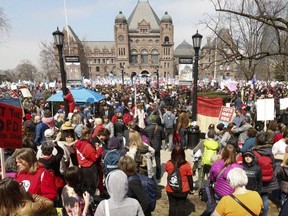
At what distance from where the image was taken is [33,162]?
389 centimetres

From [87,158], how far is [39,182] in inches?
83.4

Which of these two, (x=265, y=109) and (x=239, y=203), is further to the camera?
(x=265, y=109)

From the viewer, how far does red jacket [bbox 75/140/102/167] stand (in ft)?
19.5

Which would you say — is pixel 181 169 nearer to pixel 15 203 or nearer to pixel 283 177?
pixel 283 177

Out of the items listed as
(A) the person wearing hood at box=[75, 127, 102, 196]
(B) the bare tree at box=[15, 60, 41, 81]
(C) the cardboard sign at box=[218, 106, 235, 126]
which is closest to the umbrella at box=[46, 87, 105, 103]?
(C) the cardboard sign at box=[218, 106, 235, 126]

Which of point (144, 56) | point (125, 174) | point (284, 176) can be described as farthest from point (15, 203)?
point (144, 56)

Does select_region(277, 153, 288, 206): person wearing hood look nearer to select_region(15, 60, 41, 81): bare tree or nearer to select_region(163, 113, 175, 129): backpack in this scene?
select_region(163, 113, 175, 129): backpack

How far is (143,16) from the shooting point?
128500 mm

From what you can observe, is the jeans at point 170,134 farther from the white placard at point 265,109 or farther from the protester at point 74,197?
the protester at point 74,197

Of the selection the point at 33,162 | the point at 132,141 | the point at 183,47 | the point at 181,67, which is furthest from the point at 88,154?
the point at 183,47

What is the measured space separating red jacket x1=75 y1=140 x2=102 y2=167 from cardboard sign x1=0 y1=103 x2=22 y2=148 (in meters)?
1.85

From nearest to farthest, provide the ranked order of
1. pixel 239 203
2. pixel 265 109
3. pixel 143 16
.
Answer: pixel 239 203
pixel 265 109
pixel 143 16

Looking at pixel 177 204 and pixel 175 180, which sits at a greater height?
pixel 175 180

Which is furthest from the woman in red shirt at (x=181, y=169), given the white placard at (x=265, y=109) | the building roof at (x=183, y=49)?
the building roof at (x=183, y=49)
